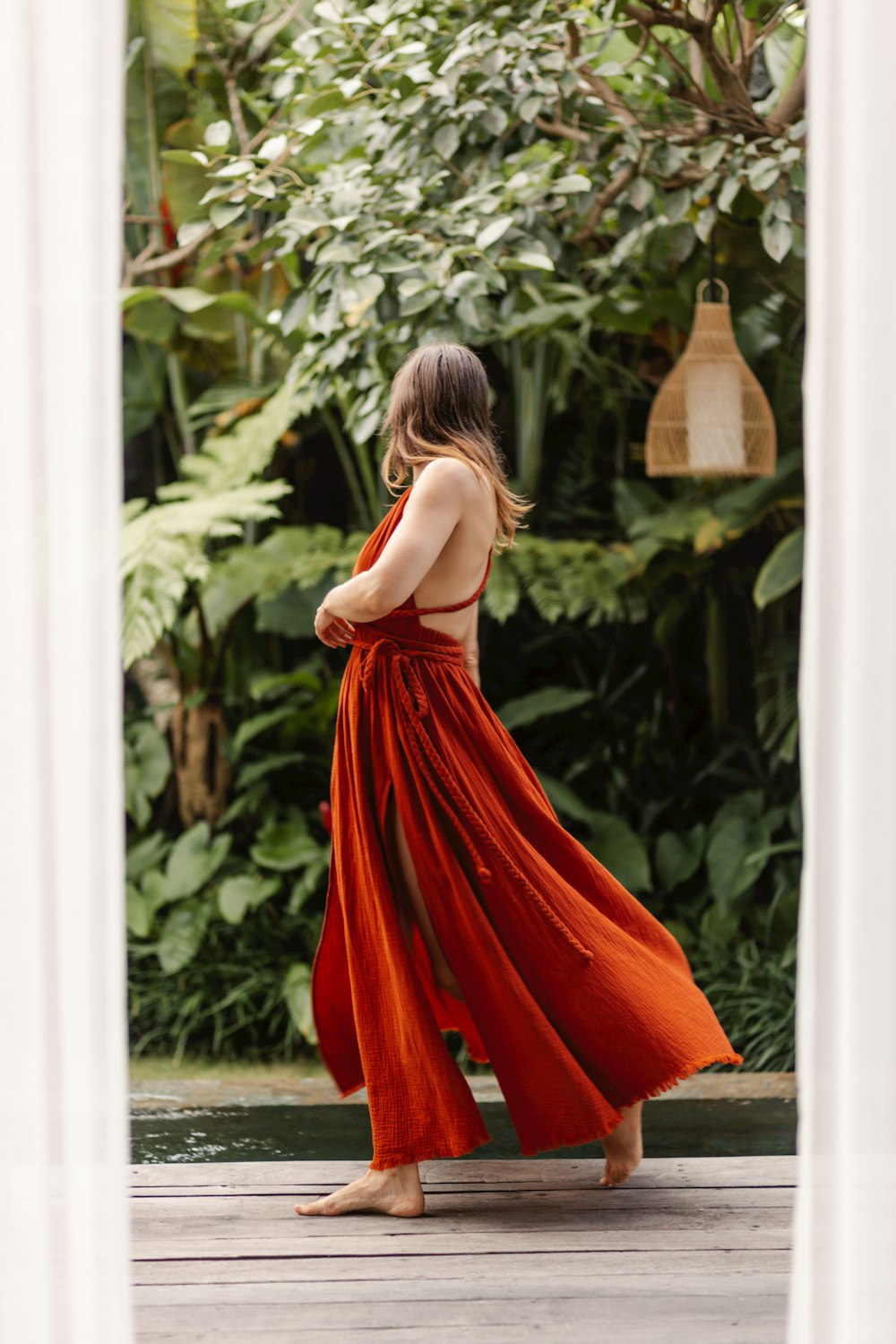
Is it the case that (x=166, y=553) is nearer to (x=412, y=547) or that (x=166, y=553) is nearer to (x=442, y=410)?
(x=442, y=410)

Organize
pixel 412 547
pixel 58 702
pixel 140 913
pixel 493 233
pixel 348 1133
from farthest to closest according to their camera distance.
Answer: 1. pixel 140 913
2. pixel 348 1133
3. pixel 493 233
4. pixel 412 547
5. pixel 58 702

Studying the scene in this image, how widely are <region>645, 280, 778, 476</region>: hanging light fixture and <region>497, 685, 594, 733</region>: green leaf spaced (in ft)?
3.07

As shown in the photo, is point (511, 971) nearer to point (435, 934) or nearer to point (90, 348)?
point (435, 934)

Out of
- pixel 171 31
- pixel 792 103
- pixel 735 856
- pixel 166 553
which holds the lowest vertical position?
pixel 735 856

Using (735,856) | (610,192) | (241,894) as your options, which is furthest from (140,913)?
(610,192)

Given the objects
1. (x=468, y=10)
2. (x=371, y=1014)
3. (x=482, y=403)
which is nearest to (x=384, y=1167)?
(x=371, y=1014)

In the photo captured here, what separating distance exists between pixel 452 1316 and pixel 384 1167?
1.13 ft

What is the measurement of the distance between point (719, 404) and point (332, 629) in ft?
5.92

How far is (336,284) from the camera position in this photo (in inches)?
121

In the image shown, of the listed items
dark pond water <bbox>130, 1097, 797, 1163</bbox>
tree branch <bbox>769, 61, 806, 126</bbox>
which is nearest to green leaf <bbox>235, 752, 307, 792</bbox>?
dark pond water <bbox>130, 1097, 797, 1163</bbox>

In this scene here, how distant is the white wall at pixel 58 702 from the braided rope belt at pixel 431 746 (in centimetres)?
96

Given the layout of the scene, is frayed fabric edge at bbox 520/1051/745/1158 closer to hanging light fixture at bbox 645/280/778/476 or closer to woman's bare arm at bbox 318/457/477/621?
woman's bare arm at bbox 318/457/477/621

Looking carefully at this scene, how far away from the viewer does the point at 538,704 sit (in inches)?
171

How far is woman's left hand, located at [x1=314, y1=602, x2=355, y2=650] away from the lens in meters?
2.26
